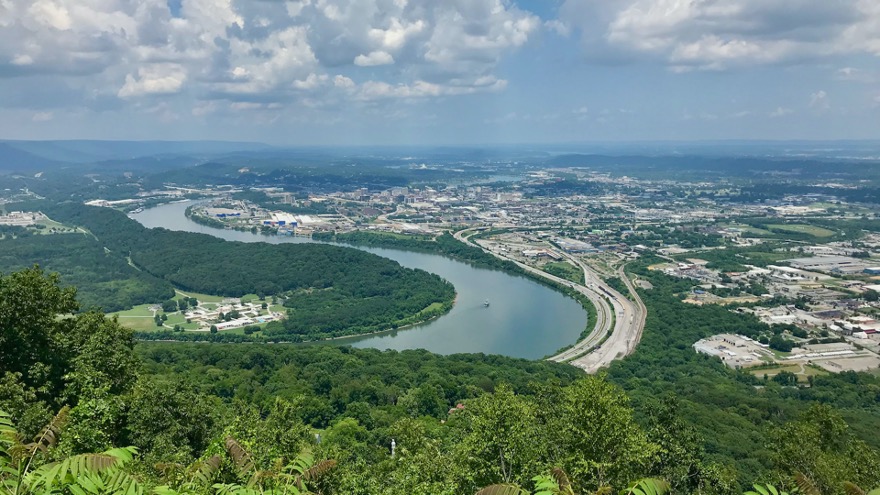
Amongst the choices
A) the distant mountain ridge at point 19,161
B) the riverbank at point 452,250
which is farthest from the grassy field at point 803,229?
the distant mountain ridge at point 19,161

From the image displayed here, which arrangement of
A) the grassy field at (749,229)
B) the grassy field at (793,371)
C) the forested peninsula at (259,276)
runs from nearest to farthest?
the grassy field at (793,371) → the forested peninsula at (259,276) → the grassy field at (749,229)

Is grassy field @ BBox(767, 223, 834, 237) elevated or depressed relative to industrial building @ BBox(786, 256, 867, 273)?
elevated

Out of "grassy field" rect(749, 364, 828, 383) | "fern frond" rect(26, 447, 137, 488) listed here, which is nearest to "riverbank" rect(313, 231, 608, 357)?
"grassy field" rect(749, 364, 828, 383)

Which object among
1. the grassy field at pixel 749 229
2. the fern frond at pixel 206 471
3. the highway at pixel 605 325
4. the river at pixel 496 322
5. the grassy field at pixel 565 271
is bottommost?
the river at pixel 496 322

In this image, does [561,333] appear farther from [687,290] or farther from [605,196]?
[605,196]

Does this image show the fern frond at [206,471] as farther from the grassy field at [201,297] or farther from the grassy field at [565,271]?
the grassy field at [565,271]

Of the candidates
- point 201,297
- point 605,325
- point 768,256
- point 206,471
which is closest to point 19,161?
point 201,297

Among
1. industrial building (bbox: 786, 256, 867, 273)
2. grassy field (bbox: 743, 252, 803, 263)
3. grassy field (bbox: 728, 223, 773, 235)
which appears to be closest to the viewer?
industrial building (bbox: 786, 256, 867, 273)

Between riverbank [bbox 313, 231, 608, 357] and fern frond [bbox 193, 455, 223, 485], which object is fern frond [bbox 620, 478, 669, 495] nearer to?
fern frond [bbox 193, 455, 223, 485]
